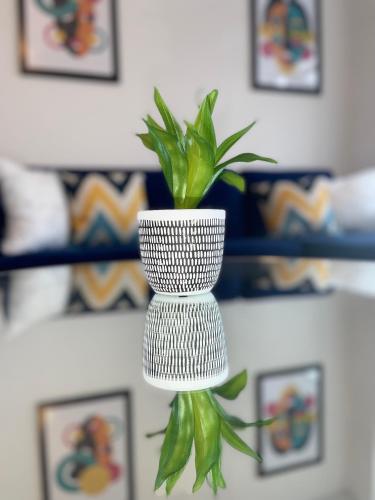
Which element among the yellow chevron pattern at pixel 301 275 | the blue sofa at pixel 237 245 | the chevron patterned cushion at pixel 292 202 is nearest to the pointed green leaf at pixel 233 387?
the yellow chevron pattern at pixel 301 275

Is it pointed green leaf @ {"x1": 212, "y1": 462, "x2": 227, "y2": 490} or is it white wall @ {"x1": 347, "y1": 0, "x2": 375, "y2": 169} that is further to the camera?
white wall @ {"x1": 347, "y1": 0, "x2": 375, "y2": 169}

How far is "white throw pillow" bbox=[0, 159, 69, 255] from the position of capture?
1.83 metres

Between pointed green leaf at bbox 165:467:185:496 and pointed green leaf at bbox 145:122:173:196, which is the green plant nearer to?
pointed green leaf at bbox 145:122:173:196

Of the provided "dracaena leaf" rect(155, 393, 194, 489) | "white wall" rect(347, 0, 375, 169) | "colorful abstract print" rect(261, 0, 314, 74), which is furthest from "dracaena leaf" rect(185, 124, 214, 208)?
"white wall" rect(347, 0, 375, 169)

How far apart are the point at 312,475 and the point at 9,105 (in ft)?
7.23

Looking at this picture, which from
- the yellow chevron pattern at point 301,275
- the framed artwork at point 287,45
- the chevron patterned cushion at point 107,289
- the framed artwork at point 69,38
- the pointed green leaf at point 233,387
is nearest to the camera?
the pointed green leaf at point 233,387

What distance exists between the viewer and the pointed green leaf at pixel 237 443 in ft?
1.38

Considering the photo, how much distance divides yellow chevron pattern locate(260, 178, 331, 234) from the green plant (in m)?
1.59

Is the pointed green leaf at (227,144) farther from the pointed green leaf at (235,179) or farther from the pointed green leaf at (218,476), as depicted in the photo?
the pointed green leaf at (218,476)

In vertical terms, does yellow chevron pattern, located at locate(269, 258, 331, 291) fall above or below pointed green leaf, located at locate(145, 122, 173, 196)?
below

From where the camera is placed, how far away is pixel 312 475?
0.45 metres

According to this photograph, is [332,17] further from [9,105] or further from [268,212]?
[9,105]

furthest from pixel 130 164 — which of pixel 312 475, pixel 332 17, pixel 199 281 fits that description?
pixel 312 475

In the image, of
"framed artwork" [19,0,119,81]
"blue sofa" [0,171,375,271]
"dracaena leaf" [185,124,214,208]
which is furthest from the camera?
"framed artwork" [19,0,119,81]
